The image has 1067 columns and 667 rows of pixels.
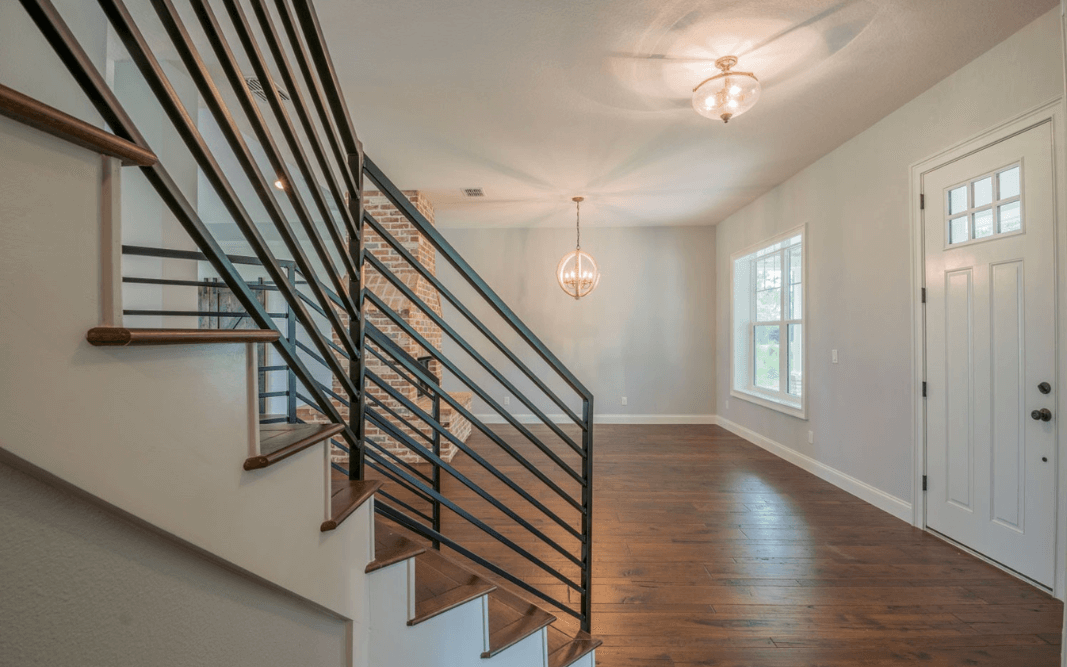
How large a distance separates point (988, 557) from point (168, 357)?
390cm

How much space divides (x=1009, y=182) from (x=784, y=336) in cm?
278

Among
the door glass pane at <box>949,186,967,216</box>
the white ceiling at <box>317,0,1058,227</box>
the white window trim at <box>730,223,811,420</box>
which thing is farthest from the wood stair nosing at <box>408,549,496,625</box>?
the white window trim at <box>730,223,811,420</box>

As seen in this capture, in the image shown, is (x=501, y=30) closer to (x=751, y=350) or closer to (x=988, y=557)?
(x=988, y=557)

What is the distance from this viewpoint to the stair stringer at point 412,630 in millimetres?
1193

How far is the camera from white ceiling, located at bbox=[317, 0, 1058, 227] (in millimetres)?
2352

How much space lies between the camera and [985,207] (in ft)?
8.99

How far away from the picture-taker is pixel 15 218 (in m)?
0.44

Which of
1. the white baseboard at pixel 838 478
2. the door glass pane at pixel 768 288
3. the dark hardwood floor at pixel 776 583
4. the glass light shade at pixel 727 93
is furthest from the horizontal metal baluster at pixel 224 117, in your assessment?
the door glass pane at pixel 768 288

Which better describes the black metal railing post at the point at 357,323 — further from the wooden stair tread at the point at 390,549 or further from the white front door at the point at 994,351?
the white front door at the point at 994,351

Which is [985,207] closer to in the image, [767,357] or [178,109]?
[767,357]

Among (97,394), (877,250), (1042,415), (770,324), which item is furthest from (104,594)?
(770,324)

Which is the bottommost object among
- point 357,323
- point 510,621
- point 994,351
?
point 510,621

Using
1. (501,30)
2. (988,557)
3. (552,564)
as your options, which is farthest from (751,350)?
(501,30)

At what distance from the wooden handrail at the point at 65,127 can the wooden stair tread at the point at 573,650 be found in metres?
1.82
